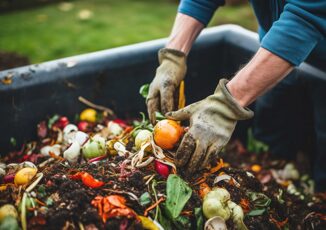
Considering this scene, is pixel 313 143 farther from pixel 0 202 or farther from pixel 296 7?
pixel 0 202

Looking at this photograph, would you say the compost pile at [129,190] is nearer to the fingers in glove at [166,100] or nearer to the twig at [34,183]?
the twig at [34,183]

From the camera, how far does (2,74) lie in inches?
75.2

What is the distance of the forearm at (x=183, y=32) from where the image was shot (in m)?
2.10

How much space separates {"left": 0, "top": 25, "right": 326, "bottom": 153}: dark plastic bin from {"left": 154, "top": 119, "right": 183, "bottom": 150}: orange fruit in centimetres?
74

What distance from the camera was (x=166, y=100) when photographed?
189 cm

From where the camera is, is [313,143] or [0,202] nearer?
[0,202]

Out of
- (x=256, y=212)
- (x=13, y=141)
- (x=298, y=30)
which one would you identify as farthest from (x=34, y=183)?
(x=298, y=30)

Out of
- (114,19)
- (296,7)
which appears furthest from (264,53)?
(114,19)

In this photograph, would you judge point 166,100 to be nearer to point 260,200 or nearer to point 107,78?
point 107,78

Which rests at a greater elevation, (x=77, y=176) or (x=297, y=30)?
(x=297, y=30)

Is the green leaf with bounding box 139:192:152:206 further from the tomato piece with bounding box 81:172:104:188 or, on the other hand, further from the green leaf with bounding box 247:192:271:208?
the green leaf with bounding box 247:192:271:208

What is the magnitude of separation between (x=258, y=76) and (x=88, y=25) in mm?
3606

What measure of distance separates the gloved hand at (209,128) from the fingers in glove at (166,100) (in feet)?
0.93

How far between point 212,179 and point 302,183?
3.59ft
